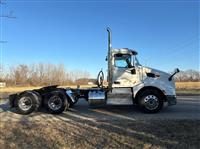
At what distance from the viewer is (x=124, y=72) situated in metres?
12.4

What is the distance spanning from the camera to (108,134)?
7480mm

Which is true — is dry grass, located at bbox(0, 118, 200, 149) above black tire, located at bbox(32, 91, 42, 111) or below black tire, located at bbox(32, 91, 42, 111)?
below

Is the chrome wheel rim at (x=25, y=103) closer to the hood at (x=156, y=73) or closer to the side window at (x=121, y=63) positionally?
the side window at (x=121, y=63)

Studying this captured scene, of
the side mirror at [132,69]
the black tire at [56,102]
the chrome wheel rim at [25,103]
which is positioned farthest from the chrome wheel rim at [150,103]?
the chrome wheel rim at [25,103]

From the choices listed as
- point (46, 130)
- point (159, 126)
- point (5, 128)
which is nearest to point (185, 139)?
point (159, 126)

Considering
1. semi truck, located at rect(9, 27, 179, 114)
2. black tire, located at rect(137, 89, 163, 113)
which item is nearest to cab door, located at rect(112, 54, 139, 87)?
semi truck, located at rect(9, 27, 179, 114)

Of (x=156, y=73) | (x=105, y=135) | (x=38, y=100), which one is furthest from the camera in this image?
(x=38, y=100)

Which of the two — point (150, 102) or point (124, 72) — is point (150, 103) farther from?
point (124, 72)

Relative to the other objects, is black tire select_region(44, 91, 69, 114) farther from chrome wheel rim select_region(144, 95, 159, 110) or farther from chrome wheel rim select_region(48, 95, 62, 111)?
chrome wheel rim select_region(144, 95, 159, 110)

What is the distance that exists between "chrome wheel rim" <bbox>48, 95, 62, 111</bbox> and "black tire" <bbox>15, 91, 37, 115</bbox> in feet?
2.35

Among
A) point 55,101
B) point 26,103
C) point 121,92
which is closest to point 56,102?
point 55,101

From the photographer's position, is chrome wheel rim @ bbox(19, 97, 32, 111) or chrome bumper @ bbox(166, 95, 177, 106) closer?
chrome bumper @ bbox(166, 95, 177, 106)

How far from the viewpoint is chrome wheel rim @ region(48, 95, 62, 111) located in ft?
40.2

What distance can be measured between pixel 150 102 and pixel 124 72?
1.80 m
